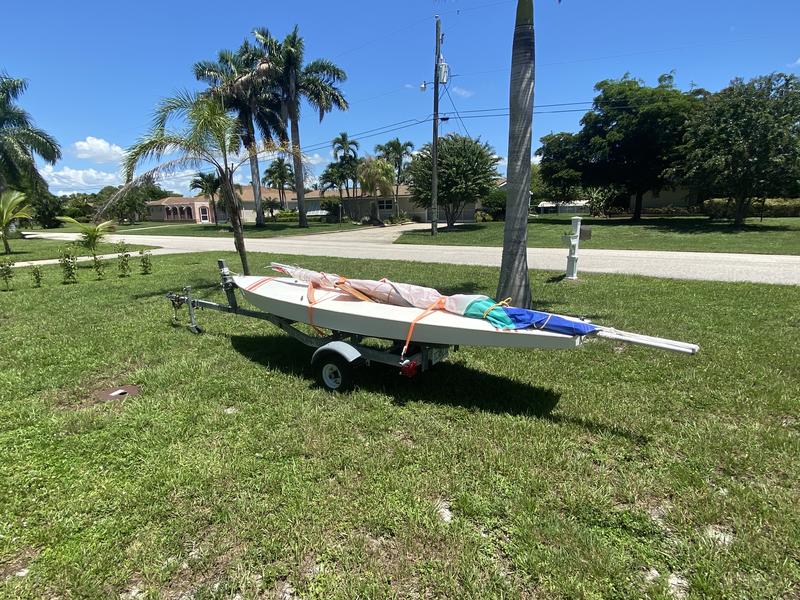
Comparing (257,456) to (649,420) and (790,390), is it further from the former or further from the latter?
(790,390)

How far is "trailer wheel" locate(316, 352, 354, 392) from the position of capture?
12.7ft

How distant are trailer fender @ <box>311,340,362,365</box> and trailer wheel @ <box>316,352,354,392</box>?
4 cm

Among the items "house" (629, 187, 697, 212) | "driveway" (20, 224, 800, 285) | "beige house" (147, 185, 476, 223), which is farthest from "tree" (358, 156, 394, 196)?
"driveway" (20, 224, 800, 285)

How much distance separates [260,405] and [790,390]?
4.56m

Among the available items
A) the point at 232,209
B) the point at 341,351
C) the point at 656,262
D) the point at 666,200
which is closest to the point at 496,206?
the point at 666,200

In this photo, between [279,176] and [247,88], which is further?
[279,176]

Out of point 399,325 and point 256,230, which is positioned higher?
point 399,325

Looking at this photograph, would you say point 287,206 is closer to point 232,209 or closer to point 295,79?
point 295,79

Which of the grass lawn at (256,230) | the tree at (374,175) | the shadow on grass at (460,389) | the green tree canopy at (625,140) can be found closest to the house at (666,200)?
the green tree canopy at (625,140)

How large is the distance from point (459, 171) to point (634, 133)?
40.4 feet

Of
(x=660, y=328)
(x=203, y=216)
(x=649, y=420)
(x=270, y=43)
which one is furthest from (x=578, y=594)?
(x=203, y=216)

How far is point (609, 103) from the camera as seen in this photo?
30.4m

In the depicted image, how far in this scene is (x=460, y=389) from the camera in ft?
13.2

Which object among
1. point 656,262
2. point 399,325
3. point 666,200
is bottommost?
point 656,262
